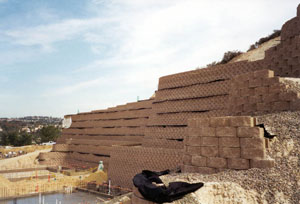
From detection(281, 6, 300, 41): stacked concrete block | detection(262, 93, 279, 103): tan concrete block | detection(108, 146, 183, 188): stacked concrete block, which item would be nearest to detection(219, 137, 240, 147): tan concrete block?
detection(262, 93, 279, 103): tan concrete block

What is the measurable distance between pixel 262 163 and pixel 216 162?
46.6 inches

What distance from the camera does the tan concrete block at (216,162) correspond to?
22.4 feet

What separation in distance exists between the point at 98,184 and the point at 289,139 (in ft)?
41.0

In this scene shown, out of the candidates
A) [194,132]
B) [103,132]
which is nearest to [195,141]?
[194,132]

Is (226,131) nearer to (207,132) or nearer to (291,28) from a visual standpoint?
(207,132)

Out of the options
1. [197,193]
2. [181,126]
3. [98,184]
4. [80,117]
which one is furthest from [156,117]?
[80,117]

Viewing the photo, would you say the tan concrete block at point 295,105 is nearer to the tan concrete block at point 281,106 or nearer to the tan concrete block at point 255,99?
the tan concrete block at point 281,106

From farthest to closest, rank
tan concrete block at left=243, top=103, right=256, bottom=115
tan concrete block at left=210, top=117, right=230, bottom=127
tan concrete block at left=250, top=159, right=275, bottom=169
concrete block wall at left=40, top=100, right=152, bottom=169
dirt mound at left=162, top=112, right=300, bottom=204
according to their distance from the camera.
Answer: concrete block wall at left=40, top=100, right=152, bottom=169
tan concrete block at left=243, top=103, right=256, bottom=115
tan concrete block at left=210, top=117, right=230, bottom=127
tan concrete block at left=250, top=159, right=275, bottom=169
dirt mound at left=162, top=112, right=300, bottom=204

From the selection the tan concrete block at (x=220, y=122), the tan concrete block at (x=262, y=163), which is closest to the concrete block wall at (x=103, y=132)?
the tan concrete block at (x=220, y=122)

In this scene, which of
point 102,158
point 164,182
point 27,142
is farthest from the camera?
point 27,142

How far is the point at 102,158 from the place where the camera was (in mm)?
21578

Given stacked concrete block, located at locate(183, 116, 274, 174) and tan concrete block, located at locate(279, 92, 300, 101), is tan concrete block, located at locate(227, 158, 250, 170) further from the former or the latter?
tan concrete block, located at locate(279, 92, 300, 101)

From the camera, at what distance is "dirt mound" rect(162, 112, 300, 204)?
214 inches

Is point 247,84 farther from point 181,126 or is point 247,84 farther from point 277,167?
point 181,126
